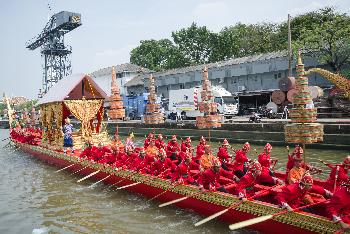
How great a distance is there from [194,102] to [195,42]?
28508 millimetres

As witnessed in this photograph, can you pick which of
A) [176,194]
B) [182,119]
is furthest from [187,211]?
[182,119]

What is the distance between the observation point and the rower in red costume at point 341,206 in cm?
634

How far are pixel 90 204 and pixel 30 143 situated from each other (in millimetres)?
14892

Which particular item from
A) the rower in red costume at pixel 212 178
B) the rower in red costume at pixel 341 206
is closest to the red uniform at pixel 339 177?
the rower in red costume at pixel 341 206

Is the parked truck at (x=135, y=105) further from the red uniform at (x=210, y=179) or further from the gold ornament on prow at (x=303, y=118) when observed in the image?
the gold ornament on prow at (x=303, y=118)

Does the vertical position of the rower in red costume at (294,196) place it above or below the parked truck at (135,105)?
below

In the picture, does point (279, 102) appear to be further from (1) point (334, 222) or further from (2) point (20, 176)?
(1) point (334, 222)

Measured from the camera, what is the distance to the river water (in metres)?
9.71

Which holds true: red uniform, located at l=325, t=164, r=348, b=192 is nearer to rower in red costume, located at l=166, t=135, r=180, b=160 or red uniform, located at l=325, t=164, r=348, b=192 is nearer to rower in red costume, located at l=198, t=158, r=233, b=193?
rower in red costume, located at l=198, t=158, r=233, b=193

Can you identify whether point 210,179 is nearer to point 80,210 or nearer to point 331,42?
point 80,210

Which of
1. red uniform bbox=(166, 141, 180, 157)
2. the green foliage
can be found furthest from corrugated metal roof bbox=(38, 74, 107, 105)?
the green foliage

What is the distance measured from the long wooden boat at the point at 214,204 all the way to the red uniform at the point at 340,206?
172 millimetres

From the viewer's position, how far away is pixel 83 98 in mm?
19281

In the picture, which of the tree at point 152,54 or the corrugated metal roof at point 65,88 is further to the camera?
the tree at point 152,54
